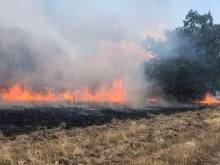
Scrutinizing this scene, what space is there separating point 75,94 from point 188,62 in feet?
54.2

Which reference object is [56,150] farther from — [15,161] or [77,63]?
[77,63]

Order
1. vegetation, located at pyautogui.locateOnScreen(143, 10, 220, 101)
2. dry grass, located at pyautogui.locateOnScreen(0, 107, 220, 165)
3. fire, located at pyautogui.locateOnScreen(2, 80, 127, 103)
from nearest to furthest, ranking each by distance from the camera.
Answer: dry grass, located at pyautogui.locateOnScreen(0, 107, 220, 165), fire, located at pyautogui.locateOnScreen(2, 80, 127, 103), vegetation, located at pyautogui.locateOnScreen(143, 10, 220, 101)

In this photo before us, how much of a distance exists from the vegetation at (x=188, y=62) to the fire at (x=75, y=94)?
5.06m

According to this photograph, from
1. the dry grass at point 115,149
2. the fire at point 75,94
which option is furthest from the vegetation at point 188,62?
the dry grass at point 115,149

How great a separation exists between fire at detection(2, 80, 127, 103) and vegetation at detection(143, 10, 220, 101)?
506 cm

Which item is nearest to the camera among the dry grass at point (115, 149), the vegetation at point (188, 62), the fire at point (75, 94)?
the dry grass at point (115, 149)

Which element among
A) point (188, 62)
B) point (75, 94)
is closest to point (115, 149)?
point (75, 94)

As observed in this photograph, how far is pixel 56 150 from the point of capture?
39.0 feet

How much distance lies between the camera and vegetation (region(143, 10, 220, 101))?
45.1 meters

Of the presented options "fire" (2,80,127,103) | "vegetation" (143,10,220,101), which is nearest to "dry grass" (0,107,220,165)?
"fire" (2,80,127,103)

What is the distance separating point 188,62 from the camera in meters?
46.1

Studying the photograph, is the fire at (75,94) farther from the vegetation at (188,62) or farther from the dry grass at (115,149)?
the dry grass at (115,149)

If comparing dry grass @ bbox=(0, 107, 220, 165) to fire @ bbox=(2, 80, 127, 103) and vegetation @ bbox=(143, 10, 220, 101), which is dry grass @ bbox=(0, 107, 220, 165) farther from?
vegetation @ bbox=(143, 10, 220, 101)

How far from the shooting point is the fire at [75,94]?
3645 cm
